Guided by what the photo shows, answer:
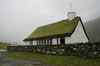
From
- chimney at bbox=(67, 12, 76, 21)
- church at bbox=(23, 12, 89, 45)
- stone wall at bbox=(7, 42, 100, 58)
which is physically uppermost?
chimney at bbox=(67, 12, 76, 21)

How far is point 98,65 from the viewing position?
34.4 ft

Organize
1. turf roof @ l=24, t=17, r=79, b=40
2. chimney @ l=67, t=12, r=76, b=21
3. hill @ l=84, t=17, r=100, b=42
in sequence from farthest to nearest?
hill @ l=84, t=17, r=100, b=42 < chimney @ l=67, t=12, r=76, b=21 < turf roof @ l=24, t=17, r=79, b=40

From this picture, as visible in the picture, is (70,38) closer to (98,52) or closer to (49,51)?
(49,51)

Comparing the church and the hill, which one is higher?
the hill

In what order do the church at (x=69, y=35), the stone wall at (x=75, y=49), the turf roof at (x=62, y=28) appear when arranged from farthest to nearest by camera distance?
the turf roof at (x=62, y=28) < the church at (x=69, y=35) < the stone wall at (x=75, y=49)

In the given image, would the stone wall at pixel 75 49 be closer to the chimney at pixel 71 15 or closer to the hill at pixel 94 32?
the chimney at pixel 71 15

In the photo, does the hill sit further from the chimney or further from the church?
the church

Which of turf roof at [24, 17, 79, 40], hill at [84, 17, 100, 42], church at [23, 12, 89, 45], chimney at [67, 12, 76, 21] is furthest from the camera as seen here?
hill at [84, 17, 100, 42]

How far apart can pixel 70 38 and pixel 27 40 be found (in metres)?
15.7

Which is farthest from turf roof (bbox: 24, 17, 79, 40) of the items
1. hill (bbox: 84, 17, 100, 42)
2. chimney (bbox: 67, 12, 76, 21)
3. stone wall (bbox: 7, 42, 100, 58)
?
hill (bbox: 84, 17, 100, 42)

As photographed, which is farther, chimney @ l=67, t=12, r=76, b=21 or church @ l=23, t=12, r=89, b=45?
chimney @ l=67, t=12, r=76, b=21

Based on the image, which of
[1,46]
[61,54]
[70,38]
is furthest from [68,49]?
[1,46]

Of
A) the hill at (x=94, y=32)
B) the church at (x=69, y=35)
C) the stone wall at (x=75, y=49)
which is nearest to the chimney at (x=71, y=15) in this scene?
the church at (x=69, y=35)

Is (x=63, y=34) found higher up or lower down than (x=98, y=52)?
Result: higher up
